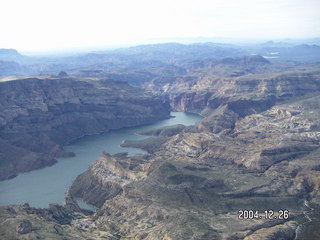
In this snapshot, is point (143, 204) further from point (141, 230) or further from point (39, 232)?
point (39, 232)

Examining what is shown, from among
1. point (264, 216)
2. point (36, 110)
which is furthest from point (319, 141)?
point (36, 110)

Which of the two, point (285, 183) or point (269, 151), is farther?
point (269, 151)

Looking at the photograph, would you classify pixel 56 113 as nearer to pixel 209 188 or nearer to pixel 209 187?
pixel 209 187

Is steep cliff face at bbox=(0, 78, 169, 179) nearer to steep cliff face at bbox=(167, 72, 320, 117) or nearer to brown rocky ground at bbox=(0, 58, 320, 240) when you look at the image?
steep cliff face at bbox=(167, 72, 320, 117)

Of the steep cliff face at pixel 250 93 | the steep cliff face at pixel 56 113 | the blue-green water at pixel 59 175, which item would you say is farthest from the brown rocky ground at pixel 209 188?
the steep cliff face at pixel 56 113

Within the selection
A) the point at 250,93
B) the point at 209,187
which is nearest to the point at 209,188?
the point at 209,187

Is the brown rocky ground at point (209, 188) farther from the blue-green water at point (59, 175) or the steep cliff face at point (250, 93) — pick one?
the steep cliff face at point (250, 93)

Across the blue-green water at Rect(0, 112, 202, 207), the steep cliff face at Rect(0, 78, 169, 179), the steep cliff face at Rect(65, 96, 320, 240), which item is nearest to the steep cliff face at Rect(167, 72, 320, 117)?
the steep cliff face at Rect(0, 78, 169, 179)
